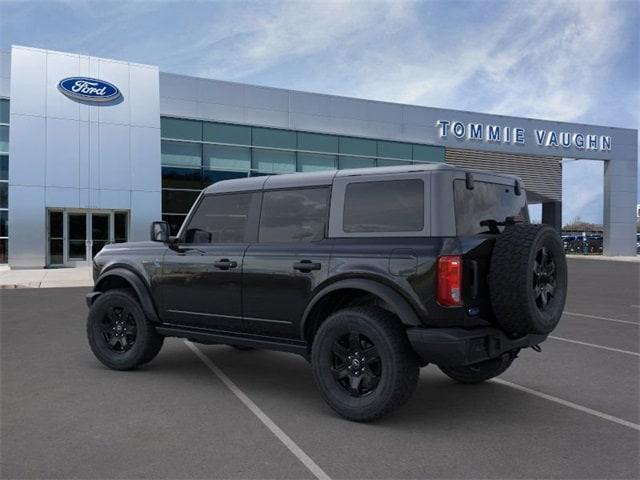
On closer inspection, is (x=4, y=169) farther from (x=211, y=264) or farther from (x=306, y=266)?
(x=306, y=266)

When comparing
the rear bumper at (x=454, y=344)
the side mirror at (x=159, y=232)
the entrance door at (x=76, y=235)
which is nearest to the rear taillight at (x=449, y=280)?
the rear bumper at (x=454, y=344)

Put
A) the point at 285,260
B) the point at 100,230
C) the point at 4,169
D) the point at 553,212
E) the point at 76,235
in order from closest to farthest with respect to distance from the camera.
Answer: the point at 285,260 → the point at 4,169 → the point at 76,235 → the point at 100,230 → the point at 553,212

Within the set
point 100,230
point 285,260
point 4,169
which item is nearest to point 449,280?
point 285,260

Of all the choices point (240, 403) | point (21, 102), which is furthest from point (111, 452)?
point (21, 102)

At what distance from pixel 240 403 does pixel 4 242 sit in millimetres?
20722

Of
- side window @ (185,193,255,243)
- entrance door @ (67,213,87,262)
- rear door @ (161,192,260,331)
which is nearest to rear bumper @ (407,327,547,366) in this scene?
rear door @ (161,192,260,331)

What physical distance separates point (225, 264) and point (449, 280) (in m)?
2.18

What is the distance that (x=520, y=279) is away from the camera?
4.30m

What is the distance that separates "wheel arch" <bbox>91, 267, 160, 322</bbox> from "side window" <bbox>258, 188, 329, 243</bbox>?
60.1 inches

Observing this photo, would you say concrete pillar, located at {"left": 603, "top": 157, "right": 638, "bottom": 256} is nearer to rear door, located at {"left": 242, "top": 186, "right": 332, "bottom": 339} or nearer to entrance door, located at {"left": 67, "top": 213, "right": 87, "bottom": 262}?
entrance door, located at {"left": 67, "top": 213, "right": 87, "bottom": 262}

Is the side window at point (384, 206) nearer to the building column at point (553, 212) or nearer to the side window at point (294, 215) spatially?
the side window at point (294, 215)

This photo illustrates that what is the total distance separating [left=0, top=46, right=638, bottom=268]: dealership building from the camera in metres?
21.7

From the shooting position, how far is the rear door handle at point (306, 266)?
4797mm

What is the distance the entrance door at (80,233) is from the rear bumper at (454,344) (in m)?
20.5
